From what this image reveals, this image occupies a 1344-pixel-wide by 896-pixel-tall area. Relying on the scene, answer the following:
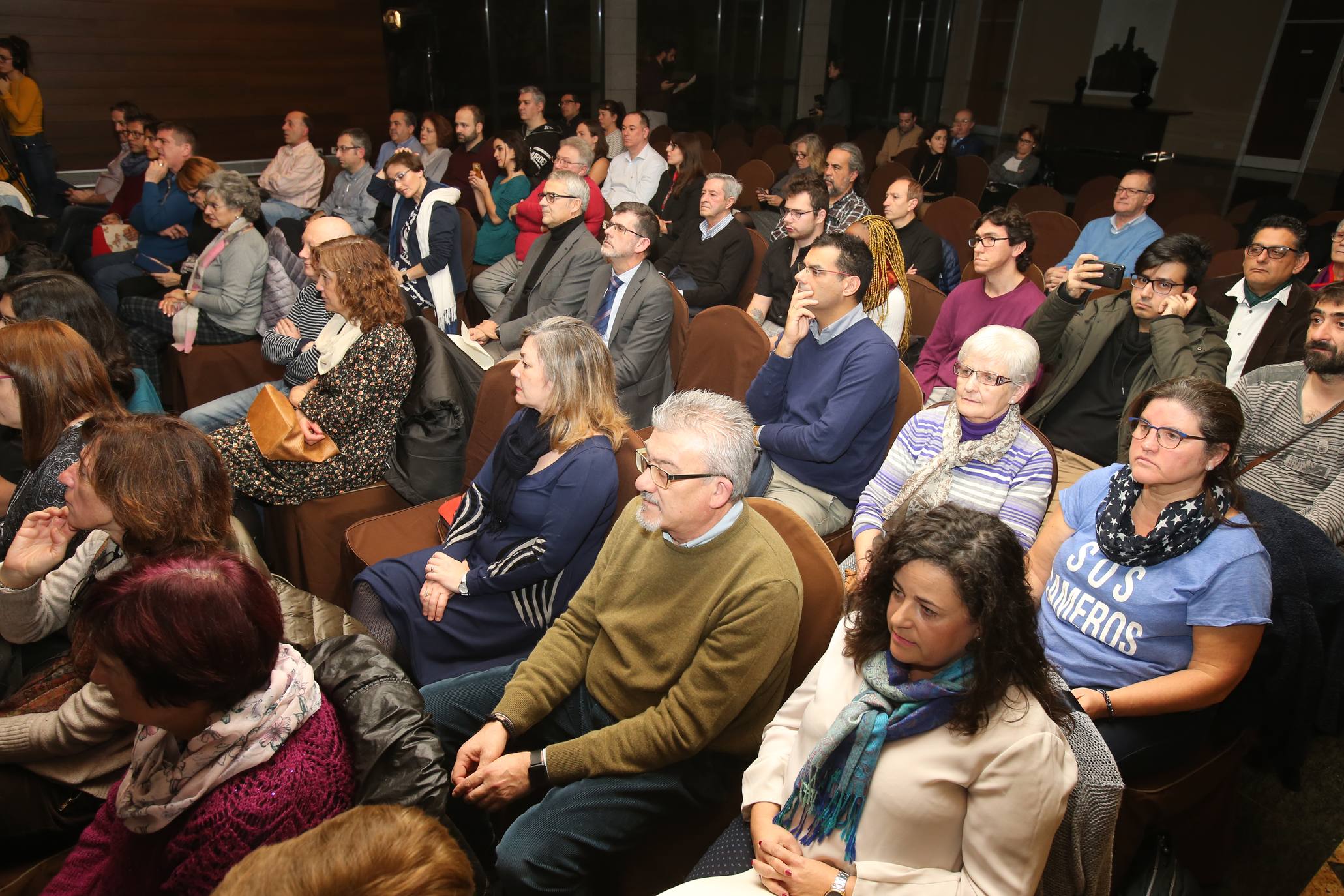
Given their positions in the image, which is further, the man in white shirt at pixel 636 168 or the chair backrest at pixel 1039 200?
the man in white shirt at pixel 636 168

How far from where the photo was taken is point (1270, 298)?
3.30 m

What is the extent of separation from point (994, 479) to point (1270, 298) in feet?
6.32

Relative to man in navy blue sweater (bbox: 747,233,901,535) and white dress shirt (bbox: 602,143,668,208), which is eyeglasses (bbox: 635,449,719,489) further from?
white dress shirt (bbox: 602,143,668,208)

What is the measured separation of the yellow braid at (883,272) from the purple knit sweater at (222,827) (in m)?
2.65

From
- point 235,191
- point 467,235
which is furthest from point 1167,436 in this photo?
point 467,235

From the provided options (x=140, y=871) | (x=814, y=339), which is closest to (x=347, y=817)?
(x=140, y=871)

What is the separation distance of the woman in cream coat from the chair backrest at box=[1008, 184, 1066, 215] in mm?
4945

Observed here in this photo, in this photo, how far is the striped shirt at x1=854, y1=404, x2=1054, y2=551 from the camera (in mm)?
2283

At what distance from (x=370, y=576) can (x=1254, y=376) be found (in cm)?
285

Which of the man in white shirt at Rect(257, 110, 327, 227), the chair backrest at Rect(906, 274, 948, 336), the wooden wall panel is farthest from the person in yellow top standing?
the chair backrest at Rect(906, 274, 948, 336)

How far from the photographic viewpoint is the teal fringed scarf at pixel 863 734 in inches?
55.2

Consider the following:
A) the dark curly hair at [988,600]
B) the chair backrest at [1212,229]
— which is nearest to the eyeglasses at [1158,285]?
the dark curly hair at [988,600]

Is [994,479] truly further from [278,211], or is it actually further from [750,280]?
[278,211]

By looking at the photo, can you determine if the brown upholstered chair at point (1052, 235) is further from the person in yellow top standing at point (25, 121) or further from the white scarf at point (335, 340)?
the person in yellow top standing at point (25, 121)
